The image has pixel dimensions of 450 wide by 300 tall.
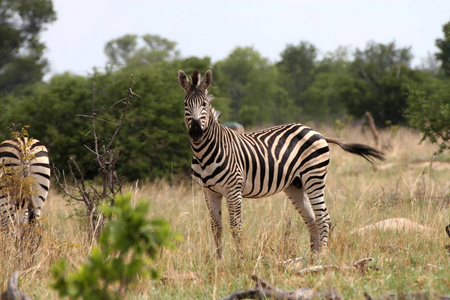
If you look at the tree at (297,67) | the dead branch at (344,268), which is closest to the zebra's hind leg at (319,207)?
the dead branch at (344,268)

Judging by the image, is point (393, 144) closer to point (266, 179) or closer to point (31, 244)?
point (266, 179)

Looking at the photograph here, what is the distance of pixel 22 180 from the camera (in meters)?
5.25

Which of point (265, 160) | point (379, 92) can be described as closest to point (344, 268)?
point (265, 160)

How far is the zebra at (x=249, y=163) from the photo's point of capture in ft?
18.8

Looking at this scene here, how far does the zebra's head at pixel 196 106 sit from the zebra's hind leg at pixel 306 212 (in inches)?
61.2

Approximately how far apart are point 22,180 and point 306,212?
3298 mm

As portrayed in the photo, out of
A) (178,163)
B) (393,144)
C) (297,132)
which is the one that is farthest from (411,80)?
(297,132)

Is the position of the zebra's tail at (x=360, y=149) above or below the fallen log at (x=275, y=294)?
above

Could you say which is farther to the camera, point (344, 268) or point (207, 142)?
point (207, 142)

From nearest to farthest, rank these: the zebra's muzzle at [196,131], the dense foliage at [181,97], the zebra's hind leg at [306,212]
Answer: the zebra's muzzle at [196,131]
the zebra's hind leg at [306,212]
the dense foliage at [181,97]

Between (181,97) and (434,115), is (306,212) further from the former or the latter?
(181,97)

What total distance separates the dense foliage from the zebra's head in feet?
2.88

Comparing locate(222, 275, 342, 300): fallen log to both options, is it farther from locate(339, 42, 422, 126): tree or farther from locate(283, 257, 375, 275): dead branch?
locate(339, 42, 422, 126): tree

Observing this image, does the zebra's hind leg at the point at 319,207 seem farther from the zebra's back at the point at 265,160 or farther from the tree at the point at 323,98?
the tree at the point at 323,98
